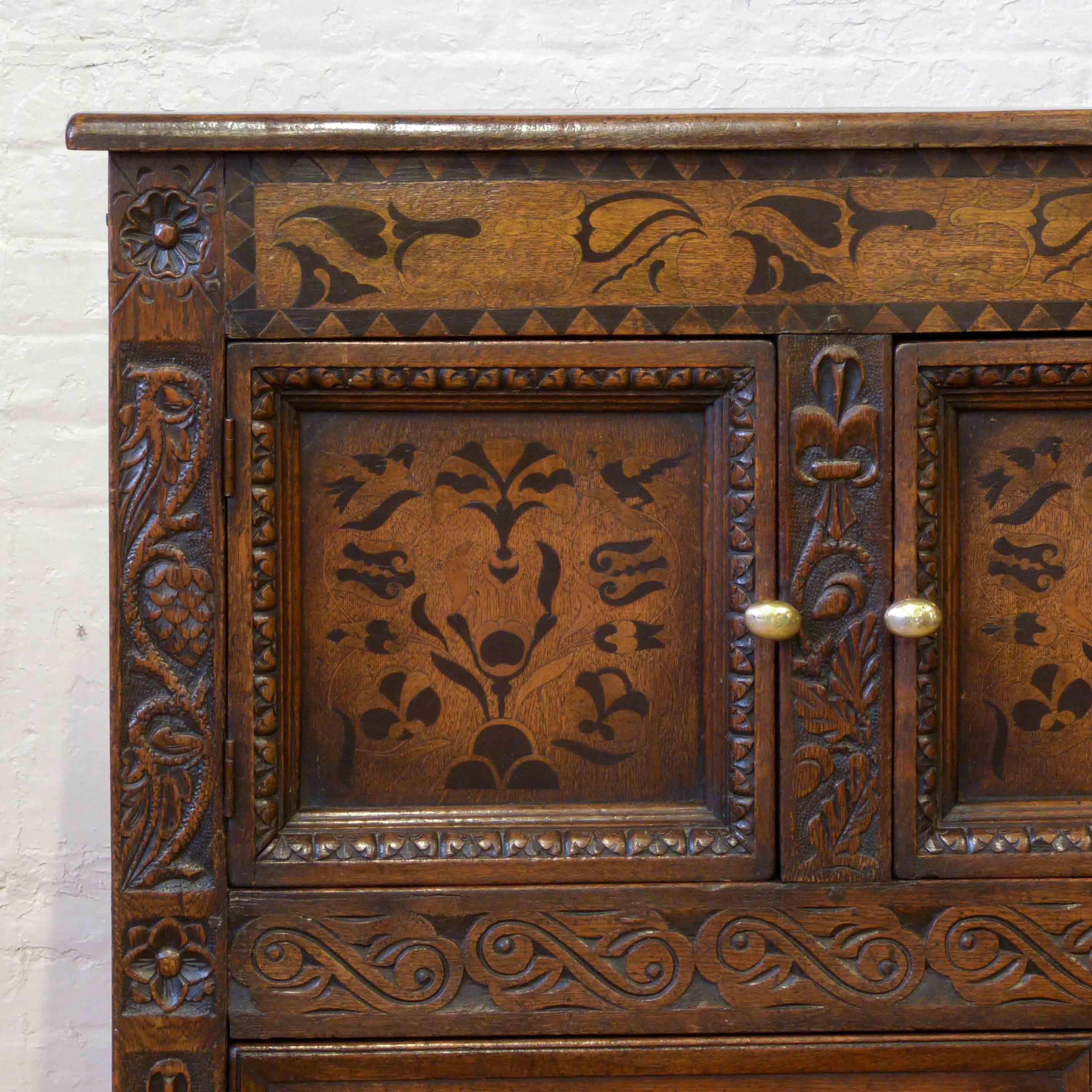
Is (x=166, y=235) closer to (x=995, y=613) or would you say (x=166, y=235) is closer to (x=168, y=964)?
(x=168, y=964)

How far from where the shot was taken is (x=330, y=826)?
0.78m

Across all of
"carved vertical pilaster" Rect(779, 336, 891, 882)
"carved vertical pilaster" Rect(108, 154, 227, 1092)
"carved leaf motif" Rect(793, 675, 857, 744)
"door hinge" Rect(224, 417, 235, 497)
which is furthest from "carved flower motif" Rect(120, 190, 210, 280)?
"carved leaf motif" Rect(793, 675, 857, 744)

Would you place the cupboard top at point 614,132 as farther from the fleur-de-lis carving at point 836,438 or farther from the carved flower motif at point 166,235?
the fleur-de-lis carving at point 836,438

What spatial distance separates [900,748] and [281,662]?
1.47 feet

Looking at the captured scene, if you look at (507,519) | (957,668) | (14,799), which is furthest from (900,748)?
(14,799)

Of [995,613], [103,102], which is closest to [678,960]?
[995,613]

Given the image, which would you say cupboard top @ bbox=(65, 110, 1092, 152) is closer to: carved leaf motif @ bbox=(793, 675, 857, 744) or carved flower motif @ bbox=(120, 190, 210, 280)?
carved flower motif @ bbox=(120, 190, 210, 280)

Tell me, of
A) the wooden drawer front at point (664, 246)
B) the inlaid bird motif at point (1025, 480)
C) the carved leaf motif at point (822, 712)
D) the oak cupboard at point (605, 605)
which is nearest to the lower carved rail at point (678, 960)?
the oak cupboard at point (605, 605)

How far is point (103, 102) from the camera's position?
4.16 ft

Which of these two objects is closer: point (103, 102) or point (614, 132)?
point (614, 132)

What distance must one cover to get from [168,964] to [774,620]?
1.62ft

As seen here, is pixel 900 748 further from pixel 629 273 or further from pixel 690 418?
pixel 629 273

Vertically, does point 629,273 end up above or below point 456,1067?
above

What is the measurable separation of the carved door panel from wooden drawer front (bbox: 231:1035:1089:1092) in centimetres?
13
